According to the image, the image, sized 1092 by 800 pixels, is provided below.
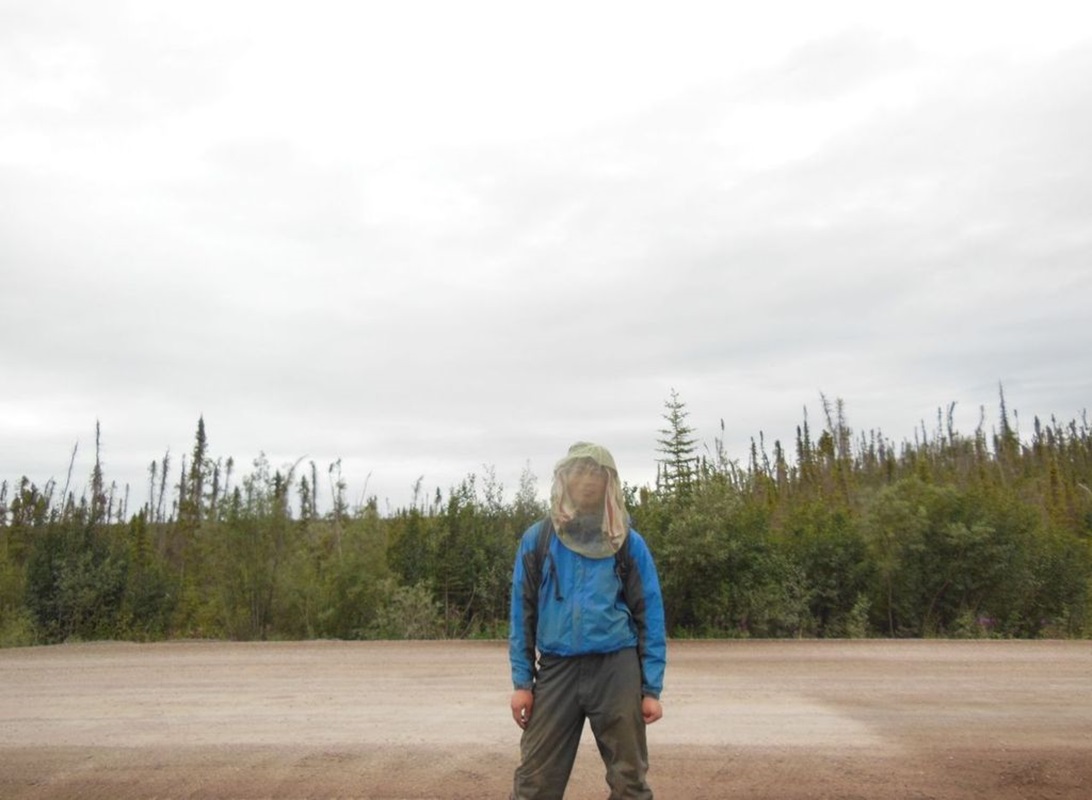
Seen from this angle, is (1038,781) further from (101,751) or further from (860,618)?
(860,618)

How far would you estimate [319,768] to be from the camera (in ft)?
25.7

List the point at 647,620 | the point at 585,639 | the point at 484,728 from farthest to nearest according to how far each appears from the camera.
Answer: the point at 484,728
the point at 647,620
the point at 585,639

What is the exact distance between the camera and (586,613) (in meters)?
4.81

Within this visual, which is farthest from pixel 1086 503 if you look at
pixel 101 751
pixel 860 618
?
pixel 101 751

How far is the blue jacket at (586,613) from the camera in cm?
480

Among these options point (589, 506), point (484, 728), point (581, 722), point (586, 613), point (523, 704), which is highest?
point (589, 506)

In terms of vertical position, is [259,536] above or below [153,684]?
above

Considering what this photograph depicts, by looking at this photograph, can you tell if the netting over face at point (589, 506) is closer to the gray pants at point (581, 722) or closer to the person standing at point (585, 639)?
the person standing at point (585, 639)

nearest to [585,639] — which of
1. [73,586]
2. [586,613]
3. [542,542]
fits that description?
[586,613]

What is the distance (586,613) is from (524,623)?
15.1 inches

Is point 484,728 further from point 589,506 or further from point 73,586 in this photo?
point 73,586

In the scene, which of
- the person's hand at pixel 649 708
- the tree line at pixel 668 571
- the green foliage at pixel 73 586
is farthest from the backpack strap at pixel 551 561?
the green foliage at pixel 73 586

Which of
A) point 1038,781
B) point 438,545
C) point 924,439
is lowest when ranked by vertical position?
point 1038,781

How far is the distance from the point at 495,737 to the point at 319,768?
1871mm
